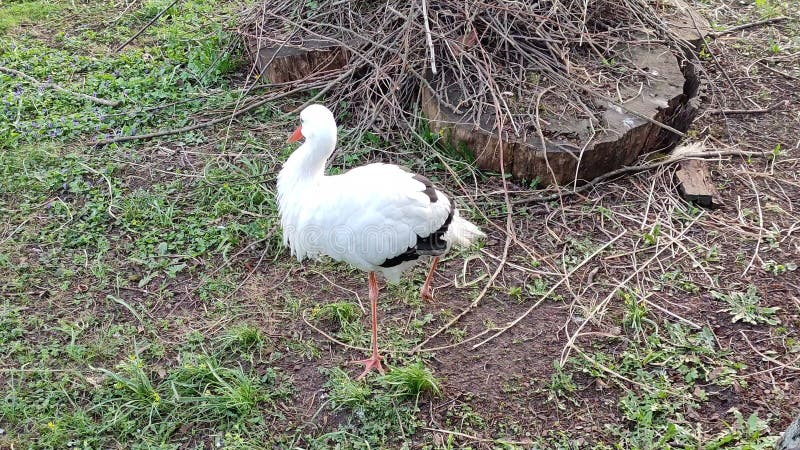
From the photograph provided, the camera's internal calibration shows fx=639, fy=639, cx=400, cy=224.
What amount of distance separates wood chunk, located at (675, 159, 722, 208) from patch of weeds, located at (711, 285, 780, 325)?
79cm

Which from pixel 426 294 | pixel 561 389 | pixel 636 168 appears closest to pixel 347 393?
pixel 426 294

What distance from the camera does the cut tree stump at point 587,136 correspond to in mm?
4258

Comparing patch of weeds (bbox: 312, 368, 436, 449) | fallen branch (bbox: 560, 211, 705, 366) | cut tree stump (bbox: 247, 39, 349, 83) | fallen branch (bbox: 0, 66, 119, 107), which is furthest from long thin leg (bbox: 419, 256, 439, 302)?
fallen branch (bbox: 0, 66, 119, 107)

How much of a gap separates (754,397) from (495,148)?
2140 millimetres

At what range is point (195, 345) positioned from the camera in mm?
3521

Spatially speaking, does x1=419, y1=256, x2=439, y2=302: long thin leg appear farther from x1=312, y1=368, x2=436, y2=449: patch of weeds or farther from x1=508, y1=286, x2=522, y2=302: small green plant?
x1=312, y1=368, x2=436, y2=449: patch of weeds

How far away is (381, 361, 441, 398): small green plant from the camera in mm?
3156

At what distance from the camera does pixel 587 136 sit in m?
4.28

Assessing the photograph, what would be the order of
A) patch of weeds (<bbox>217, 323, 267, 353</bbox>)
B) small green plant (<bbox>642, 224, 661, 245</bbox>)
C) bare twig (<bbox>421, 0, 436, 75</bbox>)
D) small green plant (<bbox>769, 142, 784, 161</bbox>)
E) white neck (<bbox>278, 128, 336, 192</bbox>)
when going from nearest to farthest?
white neck (<bbox>278, 128, 336, 192</bbox>) → patch of weeds (<bbox>217, 323, 267, 353</bbox>) → small green plant (<bbox>642, 224, 661, 245</bbox>) → bare twig (<bbox>421, 0, 436, 75</bbox>) → small green plant (<bbox>769, 142, 784, 161</bbox>)

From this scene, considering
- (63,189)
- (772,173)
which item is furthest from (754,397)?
(63,189)

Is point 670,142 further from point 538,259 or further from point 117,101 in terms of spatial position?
point 117,101

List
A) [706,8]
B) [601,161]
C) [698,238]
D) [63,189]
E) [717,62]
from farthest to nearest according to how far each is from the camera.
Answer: [706,8] → [717,62] → [63,189] → [601,161] → [698,238]

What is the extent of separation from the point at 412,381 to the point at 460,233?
916mm

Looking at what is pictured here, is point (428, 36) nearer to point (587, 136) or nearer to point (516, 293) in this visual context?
point (587, 136)
